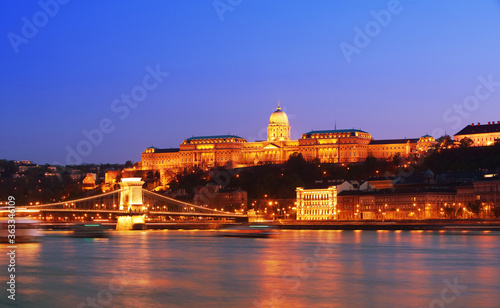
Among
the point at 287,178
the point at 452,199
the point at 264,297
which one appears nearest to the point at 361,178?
the point at 287,178

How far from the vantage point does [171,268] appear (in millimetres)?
27109

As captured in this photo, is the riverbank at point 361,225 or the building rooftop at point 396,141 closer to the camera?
the riverbank at point 361,225

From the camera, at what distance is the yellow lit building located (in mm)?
73062

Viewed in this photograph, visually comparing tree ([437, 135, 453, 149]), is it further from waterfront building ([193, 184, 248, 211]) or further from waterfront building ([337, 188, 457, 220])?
waterfront building ([337, 188, 457, 220])

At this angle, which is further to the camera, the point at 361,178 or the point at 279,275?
the point at 361,178

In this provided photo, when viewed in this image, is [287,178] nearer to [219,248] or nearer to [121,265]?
[219,248]

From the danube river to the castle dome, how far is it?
87.1 m

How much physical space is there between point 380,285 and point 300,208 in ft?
176

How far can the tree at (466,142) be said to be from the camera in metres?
92.9

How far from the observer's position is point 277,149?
116125 millimetres

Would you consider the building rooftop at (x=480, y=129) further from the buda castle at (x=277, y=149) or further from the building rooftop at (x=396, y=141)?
the building rooftop at (x=396, y=141)

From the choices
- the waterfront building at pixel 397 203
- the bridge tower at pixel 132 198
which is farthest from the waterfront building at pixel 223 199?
the bridge tower at pixel 132 198

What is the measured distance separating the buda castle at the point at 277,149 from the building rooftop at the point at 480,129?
4657 mm

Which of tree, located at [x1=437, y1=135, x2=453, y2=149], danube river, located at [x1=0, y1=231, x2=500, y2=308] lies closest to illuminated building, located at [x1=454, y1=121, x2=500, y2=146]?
tree, located at [x1=437, y1=135, x2=453, y2=149]
